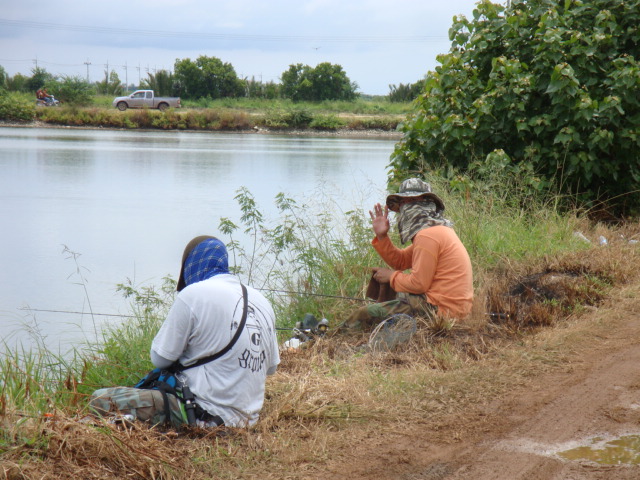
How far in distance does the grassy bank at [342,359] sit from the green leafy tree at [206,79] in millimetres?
49195

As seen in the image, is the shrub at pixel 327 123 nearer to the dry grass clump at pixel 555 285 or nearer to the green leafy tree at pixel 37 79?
the green leafy tree at pixel 37 79

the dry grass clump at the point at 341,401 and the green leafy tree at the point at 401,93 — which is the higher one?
the green leafy tree at the point at 401,93

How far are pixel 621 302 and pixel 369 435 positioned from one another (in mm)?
3677

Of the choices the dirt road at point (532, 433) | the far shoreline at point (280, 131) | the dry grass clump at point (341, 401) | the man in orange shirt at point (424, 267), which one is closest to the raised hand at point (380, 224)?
the man in orange shirt at point (424, 267)

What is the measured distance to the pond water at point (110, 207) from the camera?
31.8 feet

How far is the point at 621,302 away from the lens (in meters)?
6.86

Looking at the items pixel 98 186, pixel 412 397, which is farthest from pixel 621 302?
pixel 98 186

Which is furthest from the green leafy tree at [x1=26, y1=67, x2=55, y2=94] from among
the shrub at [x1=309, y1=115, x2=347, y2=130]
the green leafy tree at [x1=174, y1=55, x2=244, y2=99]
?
the shrub at [x1=309, y1=115, x2=347, y2=130]

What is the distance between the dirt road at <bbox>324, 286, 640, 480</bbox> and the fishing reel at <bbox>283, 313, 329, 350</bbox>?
194 centimetres

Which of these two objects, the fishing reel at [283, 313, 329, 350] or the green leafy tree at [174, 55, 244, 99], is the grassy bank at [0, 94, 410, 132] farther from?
the fishing reel at [283, 313, 329, 350]

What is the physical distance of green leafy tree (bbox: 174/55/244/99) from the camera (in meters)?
57.5

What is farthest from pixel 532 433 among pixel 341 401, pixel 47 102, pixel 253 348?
pixel 47 102

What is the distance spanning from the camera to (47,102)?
4909 centimetres

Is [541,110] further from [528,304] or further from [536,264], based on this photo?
[528,304]
